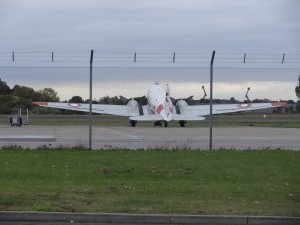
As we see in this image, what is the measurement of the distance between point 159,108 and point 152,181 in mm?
32445

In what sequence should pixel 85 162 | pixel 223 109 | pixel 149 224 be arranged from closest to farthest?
1. pixel 149 224
2. pixel 85 162
3. pixel 223 109

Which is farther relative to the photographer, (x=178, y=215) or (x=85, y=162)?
(x=85, y=162)

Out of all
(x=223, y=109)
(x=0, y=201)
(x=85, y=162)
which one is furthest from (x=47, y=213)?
(x=223, y=109)

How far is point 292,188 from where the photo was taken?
1111 centimetres

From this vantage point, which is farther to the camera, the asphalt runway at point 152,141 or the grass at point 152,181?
the asphalt runway at point 152,141

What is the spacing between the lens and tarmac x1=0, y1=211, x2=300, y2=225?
8.76 m

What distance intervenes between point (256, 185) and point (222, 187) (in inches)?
28.3

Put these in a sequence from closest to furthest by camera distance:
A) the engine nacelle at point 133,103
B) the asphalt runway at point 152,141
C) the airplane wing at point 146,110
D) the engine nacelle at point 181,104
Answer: the asphalt runway at point 152,141
the airplane wing at point 146,110
the engine nacelle at point 133,103
the engine nacelle at point 181,104

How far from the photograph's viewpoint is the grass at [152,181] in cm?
952

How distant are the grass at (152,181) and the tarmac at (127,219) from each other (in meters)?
0.28

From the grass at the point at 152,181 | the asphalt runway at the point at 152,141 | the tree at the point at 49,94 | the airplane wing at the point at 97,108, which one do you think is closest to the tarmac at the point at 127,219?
the grass at the point at 152,181

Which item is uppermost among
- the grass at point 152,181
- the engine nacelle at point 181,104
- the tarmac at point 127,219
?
the engine nacelle at point 181,104

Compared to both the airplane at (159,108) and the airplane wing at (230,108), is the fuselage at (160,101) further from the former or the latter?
the airplane wing at (230,108)

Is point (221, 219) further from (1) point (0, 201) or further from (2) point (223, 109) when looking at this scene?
(2) point (223, 109)
